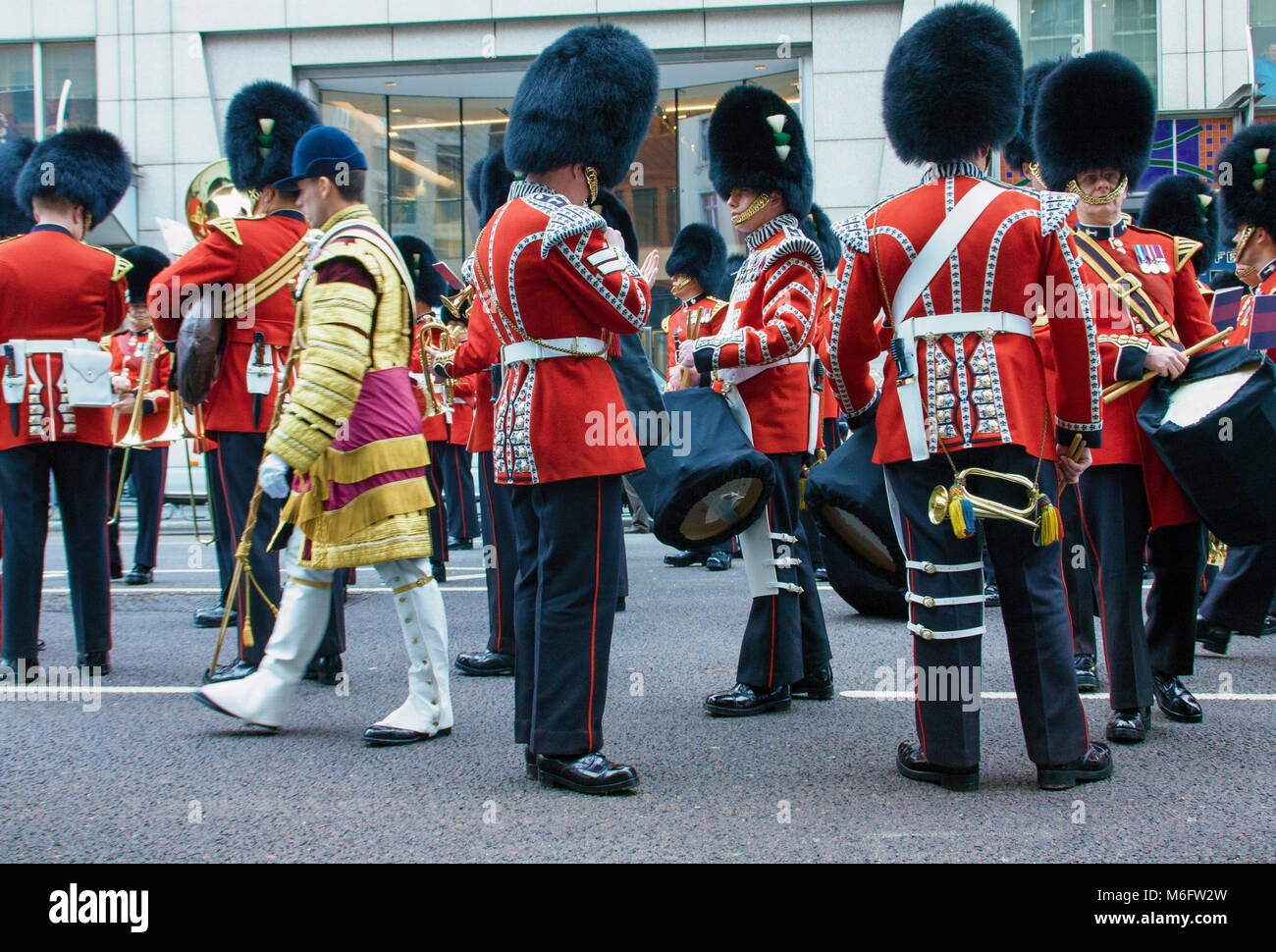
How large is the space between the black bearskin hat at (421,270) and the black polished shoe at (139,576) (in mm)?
2724

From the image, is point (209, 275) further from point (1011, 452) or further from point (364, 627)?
point (1011, 452)

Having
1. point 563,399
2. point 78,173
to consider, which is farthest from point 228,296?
point 563,399

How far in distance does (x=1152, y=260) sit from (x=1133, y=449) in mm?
683

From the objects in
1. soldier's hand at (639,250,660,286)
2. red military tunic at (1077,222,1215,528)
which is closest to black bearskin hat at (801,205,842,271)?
soldier's hand at (639,250,660,286)

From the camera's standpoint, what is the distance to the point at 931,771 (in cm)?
361

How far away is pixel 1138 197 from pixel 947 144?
1312cm

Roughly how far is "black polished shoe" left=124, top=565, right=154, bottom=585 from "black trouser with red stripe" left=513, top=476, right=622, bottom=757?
594cm

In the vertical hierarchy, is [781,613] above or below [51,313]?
below

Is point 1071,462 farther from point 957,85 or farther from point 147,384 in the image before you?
point 147,384

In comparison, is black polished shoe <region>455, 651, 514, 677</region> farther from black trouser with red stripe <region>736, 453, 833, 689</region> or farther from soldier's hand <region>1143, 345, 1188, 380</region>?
soldier's hand <region>1143, 345, 1188, 380</region>

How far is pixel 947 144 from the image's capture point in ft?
11.8

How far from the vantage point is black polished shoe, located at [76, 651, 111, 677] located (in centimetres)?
546

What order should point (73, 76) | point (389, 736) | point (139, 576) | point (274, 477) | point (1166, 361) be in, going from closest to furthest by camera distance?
point (274, 477), point (1166, 361), point (389, 736), point (139, 576), point (73, 76)
